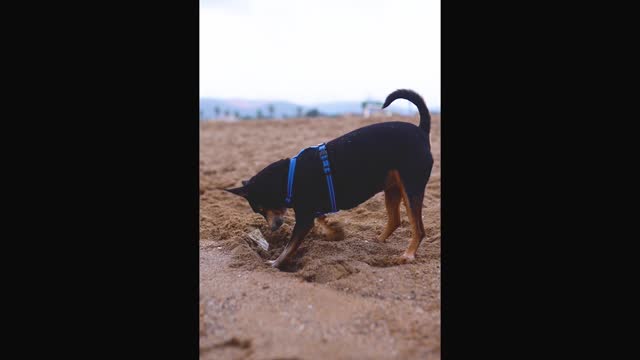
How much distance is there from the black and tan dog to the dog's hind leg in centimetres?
32

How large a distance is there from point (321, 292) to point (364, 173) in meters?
1.42

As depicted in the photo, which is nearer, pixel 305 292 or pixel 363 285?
pixel 305 292

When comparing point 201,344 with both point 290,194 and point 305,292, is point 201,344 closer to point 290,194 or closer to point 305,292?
point 305,292

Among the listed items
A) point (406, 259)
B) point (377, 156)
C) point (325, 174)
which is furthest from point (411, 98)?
point (406, 259)

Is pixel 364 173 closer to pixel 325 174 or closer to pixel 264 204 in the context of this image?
pixel 325 174

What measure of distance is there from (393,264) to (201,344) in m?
2.20

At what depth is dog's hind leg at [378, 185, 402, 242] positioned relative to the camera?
5.03m

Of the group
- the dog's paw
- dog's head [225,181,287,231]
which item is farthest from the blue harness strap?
the dog's paw

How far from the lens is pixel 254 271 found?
4277 millimetres

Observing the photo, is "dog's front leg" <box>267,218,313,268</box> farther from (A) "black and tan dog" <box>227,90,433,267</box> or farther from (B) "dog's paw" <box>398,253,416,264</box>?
(B) "dog's paw" <box>398,253,416,264</box>

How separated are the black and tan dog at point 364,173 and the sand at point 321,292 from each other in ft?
1.36

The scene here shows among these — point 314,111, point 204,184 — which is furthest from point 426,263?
point 314,111

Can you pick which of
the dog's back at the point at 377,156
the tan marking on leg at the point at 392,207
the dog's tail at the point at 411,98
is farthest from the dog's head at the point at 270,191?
the dog's tail at the point at 411,98

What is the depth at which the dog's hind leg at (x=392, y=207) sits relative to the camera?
16.5 ft
